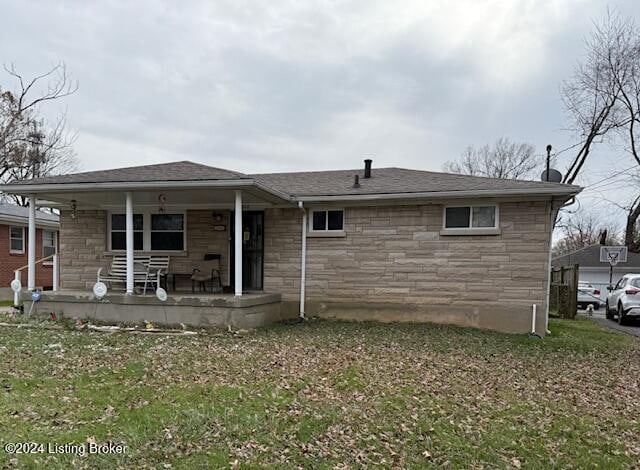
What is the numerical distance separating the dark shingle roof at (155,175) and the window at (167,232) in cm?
161

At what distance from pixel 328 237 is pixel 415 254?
2001mm

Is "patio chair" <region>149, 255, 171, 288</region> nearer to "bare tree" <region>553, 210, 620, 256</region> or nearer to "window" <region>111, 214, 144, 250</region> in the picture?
"window" <region>111, 214, 144, 250</region>

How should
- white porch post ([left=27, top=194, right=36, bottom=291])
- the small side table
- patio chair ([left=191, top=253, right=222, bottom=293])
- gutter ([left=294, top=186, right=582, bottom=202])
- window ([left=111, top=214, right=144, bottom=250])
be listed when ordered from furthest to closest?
window ([left=111, top=214, right=144, bottom=250]) → patio chair ([left=191, top=253, right=222, bottom=293]) → the small side table → white porch post ([left=27, top=194, right=36, bottom=291]) → gutter ([left=294, top=186, right=582, bottom=202])

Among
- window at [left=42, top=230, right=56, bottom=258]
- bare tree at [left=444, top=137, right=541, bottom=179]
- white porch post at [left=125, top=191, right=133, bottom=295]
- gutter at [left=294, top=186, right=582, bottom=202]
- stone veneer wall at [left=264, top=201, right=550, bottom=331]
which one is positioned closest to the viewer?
gutter at [left=294, top=186, right=582, bottom=202]

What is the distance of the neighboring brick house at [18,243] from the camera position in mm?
16031

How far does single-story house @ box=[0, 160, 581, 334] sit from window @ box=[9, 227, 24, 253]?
6319 mm

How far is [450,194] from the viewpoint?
9.65 meters

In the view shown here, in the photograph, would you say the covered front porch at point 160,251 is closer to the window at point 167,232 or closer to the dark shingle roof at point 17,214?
the window at point 167,232

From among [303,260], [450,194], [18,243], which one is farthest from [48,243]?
[450,194]

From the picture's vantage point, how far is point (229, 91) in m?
14.7

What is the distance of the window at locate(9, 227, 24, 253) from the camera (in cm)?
1656

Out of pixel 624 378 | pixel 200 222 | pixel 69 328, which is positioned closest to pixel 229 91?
pixel 200 222

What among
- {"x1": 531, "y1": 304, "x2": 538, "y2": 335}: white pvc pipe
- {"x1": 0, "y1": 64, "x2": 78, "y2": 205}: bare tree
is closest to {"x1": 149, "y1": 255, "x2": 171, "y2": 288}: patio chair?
{"x1": 531, "y1": 304, "x2": 538, "y2": 335}: white pvc pipe

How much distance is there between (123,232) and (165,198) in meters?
2.18
